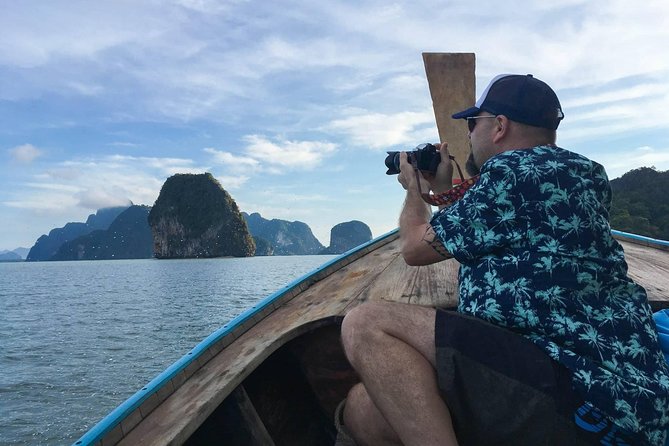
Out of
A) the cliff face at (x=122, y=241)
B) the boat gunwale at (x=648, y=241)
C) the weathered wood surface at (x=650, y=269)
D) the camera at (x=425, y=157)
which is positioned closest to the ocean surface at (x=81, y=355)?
the boat gunwale at (x=648, y=241)

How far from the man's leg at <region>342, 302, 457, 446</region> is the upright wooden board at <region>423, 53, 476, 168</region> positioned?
3281mm

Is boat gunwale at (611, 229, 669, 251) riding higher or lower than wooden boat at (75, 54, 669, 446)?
higher

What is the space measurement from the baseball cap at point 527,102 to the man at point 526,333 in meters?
0.17

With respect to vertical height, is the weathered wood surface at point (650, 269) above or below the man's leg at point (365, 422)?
above

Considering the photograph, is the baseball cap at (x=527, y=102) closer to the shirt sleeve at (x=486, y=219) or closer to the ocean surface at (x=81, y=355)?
the shirt sleeve at (x=486, y=219)

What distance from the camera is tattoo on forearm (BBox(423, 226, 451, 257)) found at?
5.16 ft

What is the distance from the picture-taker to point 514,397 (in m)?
1.34

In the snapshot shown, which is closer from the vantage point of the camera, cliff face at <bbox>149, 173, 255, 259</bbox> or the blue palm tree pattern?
the blue palm tree pattern

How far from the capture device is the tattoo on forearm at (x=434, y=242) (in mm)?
1572

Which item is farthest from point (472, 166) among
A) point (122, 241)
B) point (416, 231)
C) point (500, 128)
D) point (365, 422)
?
point (122, 241)

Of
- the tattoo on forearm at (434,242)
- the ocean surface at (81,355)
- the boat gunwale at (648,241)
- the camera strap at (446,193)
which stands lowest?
the ocean surface at (81,355)

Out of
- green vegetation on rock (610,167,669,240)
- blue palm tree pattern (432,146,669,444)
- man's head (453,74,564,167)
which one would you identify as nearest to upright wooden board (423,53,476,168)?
man's head (453,74,564,167)

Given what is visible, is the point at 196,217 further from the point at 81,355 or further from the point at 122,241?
the point at 81,355

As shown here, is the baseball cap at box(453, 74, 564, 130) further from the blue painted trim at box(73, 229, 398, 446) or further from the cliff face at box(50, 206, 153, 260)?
the cliff face at box(50, 206, 153, 260)
